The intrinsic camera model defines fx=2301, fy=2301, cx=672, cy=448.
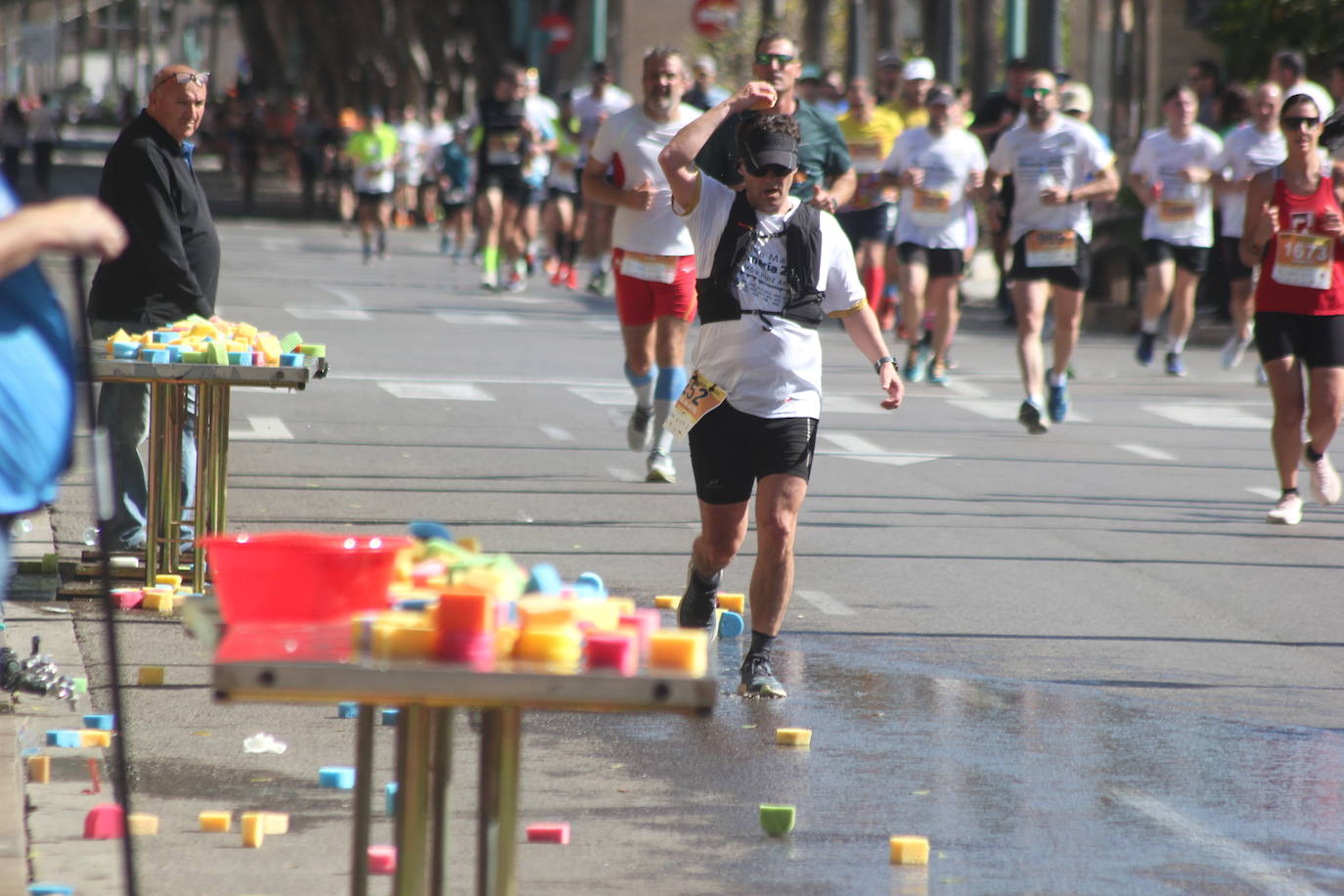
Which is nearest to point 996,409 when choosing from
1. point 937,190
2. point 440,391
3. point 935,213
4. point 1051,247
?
point 1051,247

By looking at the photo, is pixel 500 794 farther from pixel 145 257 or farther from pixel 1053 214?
pixel 1053 214

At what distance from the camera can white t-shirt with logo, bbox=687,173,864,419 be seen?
7.05 m

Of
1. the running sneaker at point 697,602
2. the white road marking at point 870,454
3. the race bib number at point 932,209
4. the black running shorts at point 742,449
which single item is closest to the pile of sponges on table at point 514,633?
the black running shorts at point 742,449

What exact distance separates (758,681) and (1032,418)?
23.1ft

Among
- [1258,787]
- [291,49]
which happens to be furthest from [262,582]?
[291,49]

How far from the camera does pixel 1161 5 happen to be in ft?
130

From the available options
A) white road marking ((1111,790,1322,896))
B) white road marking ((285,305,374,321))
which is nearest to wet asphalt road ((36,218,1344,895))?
white road marking ((1111,790,1322,896))

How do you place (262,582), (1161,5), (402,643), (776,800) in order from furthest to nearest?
(1161,5) → (776,800) → (262,582) → (402,643)

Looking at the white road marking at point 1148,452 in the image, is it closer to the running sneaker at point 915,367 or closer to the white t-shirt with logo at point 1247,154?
the running sneaker at point 915,367

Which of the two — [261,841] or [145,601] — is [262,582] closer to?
[261,841]

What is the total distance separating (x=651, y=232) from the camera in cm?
1120

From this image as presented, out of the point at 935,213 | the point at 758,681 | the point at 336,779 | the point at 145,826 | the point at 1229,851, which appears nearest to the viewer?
the point at 145,826

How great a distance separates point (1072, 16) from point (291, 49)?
146ft

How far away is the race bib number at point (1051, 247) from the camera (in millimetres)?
14547
